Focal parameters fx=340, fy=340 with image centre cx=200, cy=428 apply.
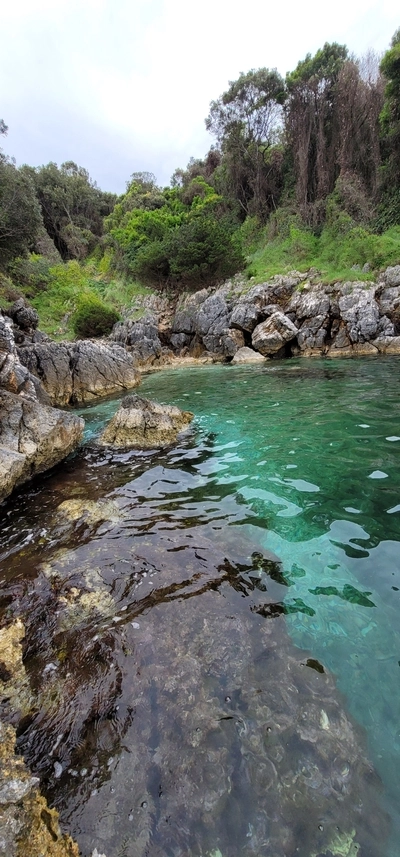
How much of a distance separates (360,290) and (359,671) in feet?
67.5

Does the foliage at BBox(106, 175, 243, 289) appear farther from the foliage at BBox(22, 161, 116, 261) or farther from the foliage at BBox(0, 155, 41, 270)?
the foliage at BBox(0, 155, 41, 270)

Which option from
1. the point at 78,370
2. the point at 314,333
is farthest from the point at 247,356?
the point at 78,370

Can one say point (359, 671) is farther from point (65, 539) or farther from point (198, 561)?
point (65, 539)

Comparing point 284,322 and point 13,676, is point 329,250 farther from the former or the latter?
point 13,676

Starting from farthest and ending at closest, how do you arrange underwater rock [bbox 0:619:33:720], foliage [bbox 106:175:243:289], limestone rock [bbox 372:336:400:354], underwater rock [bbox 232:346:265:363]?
foliage [bbox 106:175:243:289] < underwater rock [bbox 232:346:265:363] < limestone rock [bbox 372:336:400:354] < underwater rock [bbox 0:619:33:720]

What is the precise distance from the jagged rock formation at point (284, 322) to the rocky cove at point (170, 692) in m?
17.1

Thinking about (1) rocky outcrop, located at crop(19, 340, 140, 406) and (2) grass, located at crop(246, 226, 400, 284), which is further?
(2) grass, located at crop(246, 226, 400, 284)

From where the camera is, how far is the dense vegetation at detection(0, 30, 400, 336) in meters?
21.0

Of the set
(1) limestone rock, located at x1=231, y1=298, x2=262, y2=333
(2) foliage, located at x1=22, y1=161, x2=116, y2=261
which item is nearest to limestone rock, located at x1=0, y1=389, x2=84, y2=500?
(1) limestone rock, located at x1=231, y1=298, x2=262, y2=333

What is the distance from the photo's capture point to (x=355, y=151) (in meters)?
26.2

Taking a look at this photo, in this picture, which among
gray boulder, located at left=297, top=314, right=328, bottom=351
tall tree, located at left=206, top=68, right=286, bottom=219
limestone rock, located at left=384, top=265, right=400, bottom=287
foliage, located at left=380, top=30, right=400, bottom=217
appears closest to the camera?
limestone rock, located at left=384, top=265, right=400, bottom=287

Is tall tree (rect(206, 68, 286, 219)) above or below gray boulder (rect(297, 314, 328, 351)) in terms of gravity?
above

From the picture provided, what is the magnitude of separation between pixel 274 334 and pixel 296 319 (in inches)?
75.0

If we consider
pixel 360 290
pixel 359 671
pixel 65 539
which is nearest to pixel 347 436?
pixel 359 671
